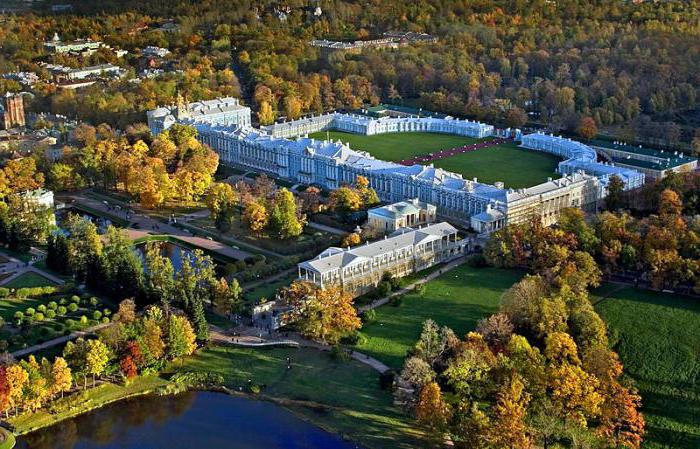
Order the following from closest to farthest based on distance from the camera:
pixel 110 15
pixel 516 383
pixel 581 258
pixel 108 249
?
1. pixel 516 383
2. pixel 581 258
3. pixel 108 249
4. pixel 110 15

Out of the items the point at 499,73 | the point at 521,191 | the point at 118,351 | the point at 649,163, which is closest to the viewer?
the point at 118,351

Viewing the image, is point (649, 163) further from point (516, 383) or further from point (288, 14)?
point (288, 14)

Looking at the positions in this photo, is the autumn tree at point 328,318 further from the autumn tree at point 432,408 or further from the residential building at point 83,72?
the residential building at point 83,72

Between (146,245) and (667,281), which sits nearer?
(667,281)

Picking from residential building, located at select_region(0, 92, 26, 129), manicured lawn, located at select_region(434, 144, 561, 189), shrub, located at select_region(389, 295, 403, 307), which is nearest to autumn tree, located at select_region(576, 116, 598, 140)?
manicured lawn, located at select_region(434, 144, 561, 189)

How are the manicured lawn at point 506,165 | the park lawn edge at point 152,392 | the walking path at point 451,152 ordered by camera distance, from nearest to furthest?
1. the park lawn edge at point 152,392
2. the manicured lawn at point 506,165
3. the walking path at point 451,152

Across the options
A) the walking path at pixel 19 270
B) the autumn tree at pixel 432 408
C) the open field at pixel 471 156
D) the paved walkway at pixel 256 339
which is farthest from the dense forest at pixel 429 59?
the autumn tree at pixel 432 408

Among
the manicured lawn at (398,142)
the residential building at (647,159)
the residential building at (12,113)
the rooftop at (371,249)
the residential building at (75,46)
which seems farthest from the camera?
the residential building at (75,46)

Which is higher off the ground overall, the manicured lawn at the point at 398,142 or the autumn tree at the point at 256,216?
the autumn tree at the point at 256,216

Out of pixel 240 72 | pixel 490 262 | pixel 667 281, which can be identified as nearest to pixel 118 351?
Answer: pixel 490 262
